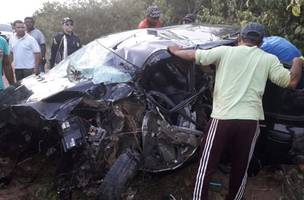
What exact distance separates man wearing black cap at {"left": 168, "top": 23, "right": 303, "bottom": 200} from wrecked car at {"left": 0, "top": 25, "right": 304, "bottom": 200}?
422 mm

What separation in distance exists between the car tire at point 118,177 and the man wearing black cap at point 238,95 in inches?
22.4

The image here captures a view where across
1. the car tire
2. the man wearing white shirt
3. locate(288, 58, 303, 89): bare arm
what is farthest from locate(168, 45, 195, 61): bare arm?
the man wearing white shirt

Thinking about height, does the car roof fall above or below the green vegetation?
above

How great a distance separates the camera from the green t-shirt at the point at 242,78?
3.68 metres

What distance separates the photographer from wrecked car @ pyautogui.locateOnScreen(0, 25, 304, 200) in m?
3.97

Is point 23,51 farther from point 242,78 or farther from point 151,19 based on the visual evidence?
point 242,78

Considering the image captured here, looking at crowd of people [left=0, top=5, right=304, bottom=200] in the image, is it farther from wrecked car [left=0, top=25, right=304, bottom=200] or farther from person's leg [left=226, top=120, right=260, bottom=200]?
wrecked car [left=0, top=25, right=304, bottom=200]

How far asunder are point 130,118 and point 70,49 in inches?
153

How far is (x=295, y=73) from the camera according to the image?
3842 millimetres

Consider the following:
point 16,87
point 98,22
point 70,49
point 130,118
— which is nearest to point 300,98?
point 130,118

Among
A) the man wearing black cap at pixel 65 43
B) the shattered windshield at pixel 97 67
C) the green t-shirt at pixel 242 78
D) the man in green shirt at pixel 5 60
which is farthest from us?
the man wearing black cap at pixel 65 43

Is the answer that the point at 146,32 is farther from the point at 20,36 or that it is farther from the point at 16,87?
the point at 20,36

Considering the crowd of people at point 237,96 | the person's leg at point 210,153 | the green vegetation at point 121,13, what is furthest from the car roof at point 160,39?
the green vegetation at point 121,13

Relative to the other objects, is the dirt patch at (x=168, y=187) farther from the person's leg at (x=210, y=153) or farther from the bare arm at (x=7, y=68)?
the bare arm at (x=7, y=68)
